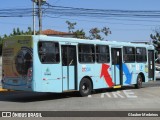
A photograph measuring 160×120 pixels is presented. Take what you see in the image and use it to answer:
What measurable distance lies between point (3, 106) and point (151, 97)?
7356mm

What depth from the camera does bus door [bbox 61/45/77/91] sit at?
20.1 meters

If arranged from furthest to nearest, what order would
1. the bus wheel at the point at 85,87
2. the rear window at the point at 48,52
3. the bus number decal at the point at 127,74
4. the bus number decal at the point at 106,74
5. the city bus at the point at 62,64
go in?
the bus number decal at the point at 127,74 → the bus number decal at the point at 106,74 → the bus wheel at the point at 85,87 → the rear window at the point at 48,52 → the city bus at the point at 62,64

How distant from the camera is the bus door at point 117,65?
23.9 metres

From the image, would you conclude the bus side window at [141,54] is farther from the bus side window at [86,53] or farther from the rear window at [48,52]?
the rear window at [48,52]

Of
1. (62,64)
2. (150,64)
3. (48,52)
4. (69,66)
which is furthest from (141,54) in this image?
(48,52)

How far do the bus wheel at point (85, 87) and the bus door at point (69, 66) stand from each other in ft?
1.54

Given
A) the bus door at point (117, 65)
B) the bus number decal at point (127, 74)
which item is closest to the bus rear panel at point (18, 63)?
the bus door at point (117, 65)

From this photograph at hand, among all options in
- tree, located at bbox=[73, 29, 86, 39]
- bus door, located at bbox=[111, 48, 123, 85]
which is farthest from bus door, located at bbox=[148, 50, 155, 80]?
tree, located at bbox=[73, 29, 86, 39]

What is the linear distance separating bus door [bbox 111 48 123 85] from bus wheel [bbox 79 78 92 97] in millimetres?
2554

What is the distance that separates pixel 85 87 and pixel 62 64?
214cm

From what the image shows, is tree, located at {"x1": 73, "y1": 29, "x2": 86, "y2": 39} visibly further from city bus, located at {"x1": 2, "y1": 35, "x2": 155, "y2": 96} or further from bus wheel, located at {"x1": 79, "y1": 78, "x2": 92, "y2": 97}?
bus wheel, located at {"x1": 79, "y1": 78, "x2": 92, "y2": 97}

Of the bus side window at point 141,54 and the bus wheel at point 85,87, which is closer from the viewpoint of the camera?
the bus wheel at point 85,87

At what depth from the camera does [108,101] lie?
19.0m

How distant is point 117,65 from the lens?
24.3 meters
